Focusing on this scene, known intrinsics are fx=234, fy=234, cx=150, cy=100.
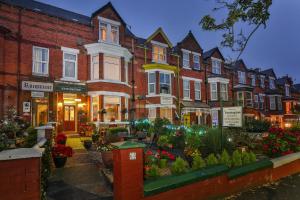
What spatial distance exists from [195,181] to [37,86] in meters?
13.5

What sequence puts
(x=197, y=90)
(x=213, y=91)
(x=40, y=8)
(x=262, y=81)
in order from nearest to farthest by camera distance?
(x=40, y=8)
(x=197, y=90)
(x=213, y=91)
(x=262, y=81)

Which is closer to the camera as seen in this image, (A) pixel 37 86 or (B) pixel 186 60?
(A) pixel 37 86

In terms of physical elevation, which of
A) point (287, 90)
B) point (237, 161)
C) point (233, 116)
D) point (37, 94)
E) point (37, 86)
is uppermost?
point (287, 90)

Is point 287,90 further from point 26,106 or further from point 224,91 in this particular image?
point 26,106

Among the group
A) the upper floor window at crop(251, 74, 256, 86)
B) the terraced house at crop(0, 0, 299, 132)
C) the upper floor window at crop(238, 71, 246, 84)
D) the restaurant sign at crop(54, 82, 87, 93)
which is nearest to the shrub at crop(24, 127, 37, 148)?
the terraced house at crop(0, 0, 299, 132)

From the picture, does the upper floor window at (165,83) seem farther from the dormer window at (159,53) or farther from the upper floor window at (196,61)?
the upper floor window at (196,61)

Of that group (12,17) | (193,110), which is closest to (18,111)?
(12,17)

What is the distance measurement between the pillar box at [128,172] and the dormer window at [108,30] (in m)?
16.0

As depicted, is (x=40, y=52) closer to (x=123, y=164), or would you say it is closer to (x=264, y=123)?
(x=123, y=164)

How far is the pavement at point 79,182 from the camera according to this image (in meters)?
5.69

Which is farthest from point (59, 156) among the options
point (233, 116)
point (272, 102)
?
point (272, 102)

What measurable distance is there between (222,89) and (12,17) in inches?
967

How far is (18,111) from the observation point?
15.4 metres

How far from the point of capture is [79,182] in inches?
262
